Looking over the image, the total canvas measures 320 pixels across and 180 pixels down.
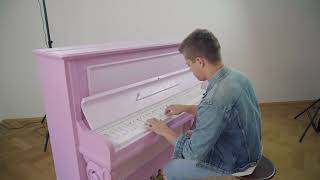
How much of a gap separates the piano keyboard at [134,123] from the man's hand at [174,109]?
24mm

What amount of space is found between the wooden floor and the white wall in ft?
1.18

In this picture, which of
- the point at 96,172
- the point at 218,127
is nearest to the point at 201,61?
the point at 218,127

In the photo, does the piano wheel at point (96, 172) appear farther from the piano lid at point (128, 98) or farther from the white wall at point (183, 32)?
the white wall at point (183, 32)

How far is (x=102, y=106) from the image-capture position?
1231 millimetres

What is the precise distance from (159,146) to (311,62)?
2.83m

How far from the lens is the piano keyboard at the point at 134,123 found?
116cm

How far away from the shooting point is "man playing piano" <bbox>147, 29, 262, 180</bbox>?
40.3 inches

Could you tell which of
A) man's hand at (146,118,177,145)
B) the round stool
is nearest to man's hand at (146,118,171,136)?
man's hand at (146,118,177,145)

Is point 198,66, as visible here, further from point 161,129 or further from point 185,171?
point 185,171

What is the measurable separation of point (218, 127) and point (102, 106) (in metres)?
0.56

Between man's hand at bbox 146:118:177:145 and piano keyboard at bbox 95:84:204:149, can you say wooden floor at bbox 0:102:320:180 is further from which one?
man's hand at bbox 146:118:177:145

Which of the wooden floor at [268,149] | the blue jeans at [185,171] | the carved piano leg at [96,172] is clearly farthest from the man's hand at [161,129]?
the wooden floor at [268,149]

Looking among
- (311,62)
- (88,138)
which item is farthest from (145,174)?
(311,62)

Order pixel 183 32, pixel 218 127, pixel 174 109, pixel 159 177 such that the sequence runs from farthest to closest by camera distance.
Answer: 1. pixel 183 32
2. pixel 159 177
3. pixel 174 109
4. pixel 218 127
